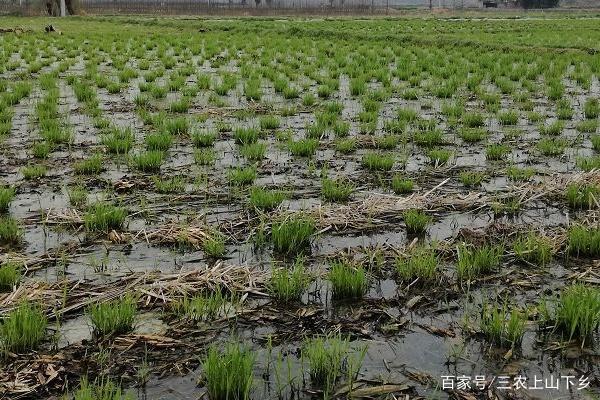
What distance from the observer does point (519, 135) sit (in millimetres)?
7160

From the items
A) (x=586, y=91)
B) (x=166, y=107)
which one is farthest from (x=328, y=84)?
(x=586, y=91)

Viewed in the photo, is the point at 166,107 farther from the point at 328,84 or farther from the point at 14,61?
the point at 14,61

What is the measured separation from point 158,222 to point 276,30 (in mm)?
24308

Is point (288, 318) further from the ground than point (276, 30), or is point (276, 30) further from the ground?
point (276, 30)

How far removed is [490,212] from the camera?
457cm

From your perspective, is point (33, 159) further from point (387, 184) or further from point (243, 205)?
point (387, 184)

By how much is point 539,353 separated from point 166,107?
23.7 ft

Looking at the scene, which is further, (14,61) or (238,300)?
(14,61)

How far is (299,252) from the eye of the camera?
3.85m

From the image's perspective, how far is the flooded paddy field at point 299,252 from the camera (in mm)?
2592

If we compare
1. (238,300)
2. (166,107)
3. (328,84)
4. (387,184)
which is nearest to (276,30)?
→ (328,84)

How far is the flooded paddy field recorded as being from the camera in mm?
2592

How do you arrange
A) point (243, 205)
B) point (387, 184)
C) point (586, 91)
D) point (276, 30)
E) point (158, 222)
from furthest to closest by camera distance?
1. point (276, 30)
2. point (586, 91)
3. point (387, 184)
4. point (243, 205)
5. point (158, 222)

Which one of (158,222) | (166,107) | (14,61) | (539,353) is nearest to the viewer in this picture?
(539,353)
